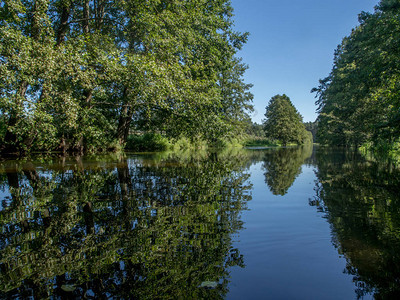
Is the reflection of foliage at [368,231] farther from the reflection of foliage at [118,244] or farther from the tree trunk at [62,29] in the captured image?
the tree trunk at [62,29]

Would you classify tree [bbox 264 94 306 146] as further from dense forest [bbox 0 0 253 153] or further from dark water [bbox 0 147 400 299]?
dark water [bbox 0 147 400 299]

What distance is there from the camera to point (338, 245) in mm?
3100

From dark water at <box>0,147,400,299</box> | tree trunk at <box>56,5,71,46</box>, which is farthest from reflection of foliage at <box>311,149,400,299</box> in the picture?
tree trunk at <box>56,5,71,46</box>

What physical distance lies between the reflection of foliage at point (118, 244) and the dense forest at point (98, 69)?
8395 mm

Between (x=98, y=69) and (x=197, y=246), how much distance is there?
46.1 feet

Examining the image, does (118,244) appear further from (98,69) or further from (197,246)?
(98,69)

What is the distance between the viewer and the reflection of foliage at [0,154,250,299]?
2.19 meters

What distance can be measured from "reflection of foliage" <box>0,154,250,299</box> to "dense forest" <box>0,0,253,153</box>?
839 centimetres

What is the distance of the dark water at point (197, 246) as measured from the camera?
2.19 meters

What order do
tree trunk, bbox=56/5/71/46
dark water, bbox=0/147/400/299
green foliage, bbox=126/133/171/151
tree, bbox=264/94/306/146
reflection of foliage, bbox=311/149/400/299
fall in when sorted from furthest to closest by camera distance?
tree, bbox=264/94/306/146 < green foliage, bbox=126/133/171/151 < tree trunk, bbox=56/5/71/46 < reflection of foliage, bbox=311/149/400/299 < dark water, bbox=0/147/400/299

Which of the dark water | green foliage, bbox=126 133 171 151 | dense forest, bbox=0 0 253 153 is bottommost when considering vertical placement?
the dark water

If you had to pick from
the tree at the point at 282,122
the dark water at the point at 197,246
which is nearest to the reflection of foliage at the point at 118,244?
the dark water at the point at 197,246

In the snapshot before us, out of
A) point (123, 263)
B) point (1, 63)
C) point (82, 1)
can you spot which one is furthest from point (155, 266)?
point (82, 1)

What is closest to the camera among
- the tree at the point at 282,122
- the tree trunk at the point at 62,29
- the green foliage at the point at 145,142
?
the tree trunk at the point at 62,29
